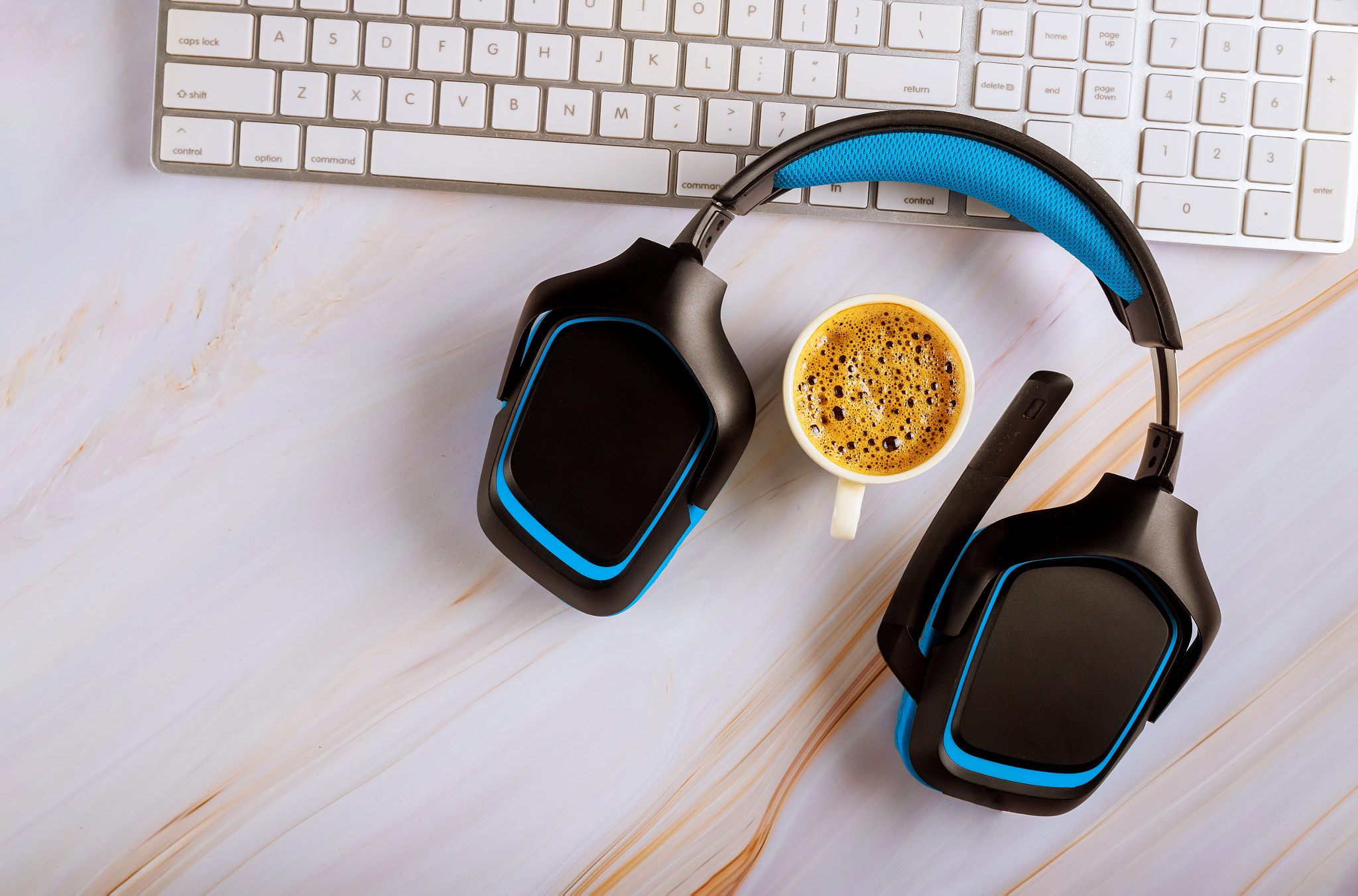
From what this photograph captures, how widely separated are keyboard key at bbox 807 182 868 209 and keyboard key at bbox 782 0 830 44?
0.10m

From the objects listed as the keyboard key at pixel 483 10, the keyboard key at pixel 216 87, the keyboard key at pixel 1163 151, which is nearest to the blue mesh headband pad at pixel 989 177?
the keyboard key at pixel 1163 151

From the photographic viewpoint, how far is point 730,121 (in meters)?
0.48

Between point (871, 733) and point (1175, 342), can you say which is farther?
point (871, 733)

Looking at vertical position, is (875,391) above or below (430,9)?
below

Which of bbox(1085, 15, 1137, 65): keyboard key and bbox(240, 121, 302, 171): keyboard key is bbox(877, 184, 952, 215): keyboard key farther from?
bbox(240, 121, 302, 171): keyboard key

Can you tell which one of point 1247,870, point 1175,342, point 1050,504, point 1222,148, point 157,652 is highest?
point 1222,148

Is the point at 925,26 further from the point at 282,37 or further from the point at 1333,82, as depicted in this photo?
the point at 282,37

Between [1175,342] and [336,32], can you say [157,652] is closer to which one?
[336,32]

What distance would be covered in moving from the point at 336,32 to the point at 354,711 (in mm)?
459

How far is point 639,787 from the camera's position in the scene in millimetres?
507

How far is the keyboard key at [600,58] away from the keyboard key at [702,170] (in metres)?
0.07

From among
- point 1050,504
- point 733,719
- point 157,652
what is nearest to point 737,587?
point 733,719

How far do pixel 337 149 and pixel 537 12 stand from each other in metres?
0.16

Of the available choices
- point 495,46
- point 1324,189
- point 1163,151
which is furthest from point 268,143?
point 1324,189
